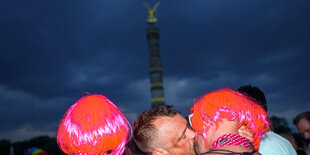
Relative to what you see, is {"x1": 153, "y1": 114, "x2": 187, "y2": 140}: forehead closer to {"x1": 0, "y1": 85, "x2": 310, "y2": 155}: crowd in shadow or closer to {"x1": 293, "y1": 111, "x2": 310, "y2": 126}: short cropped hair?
{"x1": 0, "y1": 85, "x2": 310, "y2": 155}: crowd in shadow

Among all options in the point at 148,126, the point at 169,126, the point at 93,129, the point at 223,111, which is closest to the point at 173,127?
the point at 169,126

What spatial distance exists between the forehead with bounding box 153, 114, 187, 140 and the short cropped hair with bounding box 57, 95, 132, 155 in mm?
279

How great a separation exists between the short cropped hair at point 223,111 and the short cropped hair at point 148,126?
0.23 m

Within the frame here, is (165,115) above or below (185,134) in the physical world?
above

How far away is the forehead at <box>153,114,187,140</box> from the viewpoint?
5.47 ft

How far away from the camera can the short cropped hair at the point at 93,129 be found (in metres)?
1.67

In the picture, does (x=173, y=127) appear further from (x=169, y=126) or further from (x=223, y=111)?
(x=223, y=111)

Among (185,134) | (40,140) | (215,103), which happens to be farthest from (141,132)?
(40,140)

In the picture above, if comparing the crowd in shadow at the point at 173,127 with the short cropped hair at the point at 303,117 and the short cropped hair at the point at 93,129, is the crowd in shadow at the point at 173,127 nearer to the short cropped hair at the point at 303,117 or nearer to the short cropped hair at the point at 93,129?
the short cropped hair at the point at 93,129

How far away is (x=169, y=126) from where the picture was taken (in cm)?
168

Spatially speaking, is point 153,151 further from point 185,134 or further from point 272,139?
point 272,139

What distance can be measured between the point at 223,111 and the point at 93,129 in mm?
853

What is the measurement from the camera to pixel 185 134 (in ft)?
5.65

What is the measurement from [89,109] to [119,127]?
0.24m
